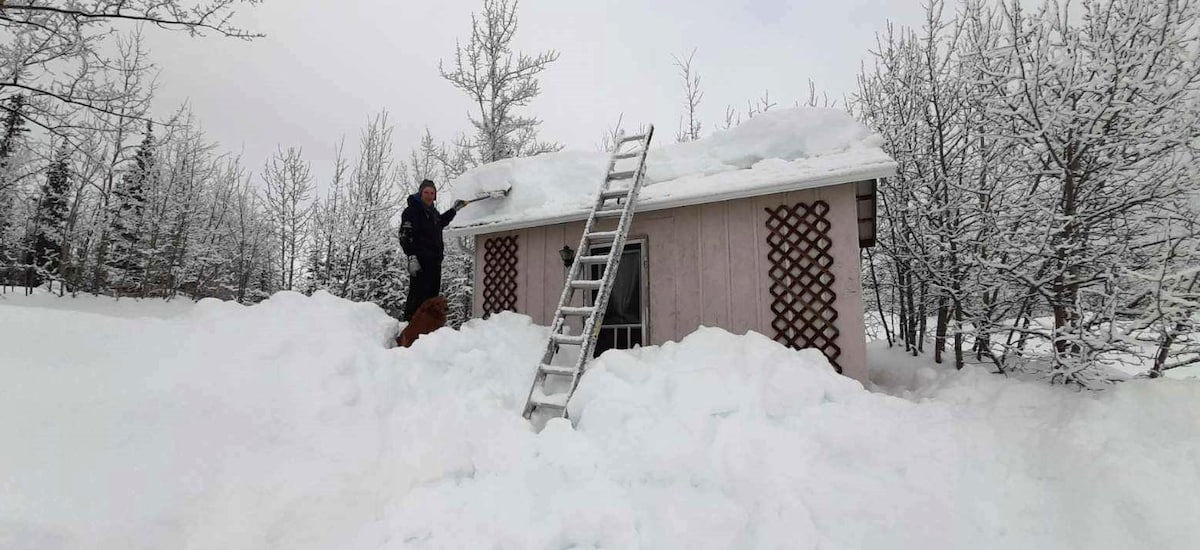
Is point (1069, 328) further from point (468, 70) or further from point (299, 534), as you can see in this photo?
point (468, 70)

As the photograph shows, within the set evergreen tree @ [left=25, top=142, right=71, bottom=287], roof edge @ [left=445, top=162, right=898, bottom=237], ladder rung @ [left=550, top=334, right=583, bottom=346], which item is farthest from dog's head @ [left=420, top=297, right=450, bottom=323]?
evergreen tree @ [left=25, top=142, right=71, bottom=287]

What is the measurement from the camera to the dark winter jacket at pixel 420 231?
5.77 m

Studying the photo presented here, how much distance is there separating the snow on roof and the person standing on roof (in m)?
0.78

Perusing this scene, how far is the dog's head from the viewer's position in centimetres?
529

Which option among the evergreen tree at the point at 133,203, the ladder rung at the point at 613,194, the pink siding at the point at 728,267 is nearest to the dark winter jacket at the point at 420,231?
the pink siding at the point at 728,267

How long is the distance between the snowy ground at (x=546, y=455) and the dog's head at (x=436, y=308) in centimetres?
132

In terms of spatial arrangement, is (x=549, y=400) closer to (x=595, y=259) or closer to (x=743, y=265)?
(x=595, y=259)

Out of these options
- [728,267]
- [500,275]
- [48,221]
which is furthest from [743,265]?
[48,221]

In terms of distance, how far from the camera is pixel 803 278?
15.6 feet

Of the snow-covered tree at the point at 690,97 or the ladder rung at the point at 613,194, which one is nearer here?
the ladder rung at the point at 613,194

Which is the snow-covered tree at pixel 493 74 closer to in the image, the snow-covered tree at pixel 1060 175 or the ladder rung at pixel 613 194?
the ladder rung at pixel 613 194

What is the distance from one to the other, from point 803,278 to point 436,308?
417cm

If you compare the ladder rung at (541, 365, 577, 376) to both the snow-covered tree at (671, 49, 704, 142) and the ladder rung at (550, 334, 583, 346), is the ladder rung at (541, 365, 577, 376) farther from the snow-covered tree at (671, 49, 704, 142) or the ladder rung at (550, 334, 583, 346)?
the snow-covered tree at (671, 49, 704, 142)

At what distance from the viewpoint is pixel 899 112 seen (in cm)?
671
